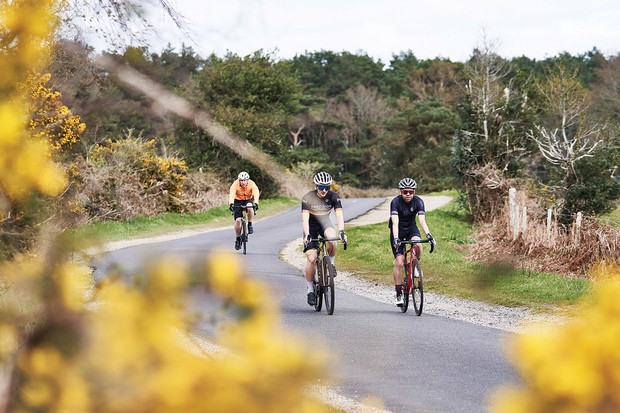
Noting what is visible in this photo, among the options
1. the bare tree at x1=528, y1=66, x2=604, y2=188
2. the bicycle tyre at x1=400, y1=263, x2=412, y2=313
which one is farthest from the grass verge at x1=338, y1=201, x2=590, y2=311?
the bare tree at x1=528, y1=66, x2=604, y2=188

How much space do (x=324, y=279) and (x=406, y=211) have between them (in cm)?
145

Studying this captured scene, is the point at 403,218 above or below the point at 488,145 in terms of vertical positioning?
below

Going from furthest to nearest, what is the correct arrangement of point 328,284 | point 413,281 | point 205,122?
point 413,281 < point 328,284 < point 205,122

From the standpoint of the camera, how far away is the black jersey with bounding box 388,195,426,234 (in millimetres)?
10905

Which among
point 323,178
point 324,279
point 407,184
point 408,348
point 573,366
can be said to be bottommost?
point 408,348

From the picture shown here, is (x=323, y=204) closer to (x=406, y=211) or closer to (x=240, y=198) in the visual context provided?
(x=406, y=211)

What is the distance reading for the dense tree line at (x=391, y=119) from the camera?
1.65 meters

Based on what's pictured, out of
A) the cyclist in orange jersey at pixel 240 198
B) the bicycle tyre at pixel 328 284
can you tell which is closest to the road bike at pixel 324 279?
the bicycle tyre at pixel 328 284

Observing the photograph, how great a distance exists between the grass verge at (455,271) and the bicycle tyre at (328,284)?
5.21 ft

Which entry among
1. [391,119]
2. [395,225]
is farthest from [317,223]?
[391,119]

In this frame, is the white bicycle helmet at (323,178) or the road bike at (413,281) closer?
the white bicycle helmet at (323,178)

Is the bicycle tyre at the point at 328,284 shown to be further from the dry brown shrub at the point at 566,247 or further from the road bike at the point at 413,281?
the dry brown shrub at the point at 566,247

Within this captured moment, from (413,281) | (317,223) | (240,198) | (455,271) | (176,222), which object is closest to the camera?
(317,223)

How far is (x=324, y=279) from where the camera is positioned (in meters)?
10.8
